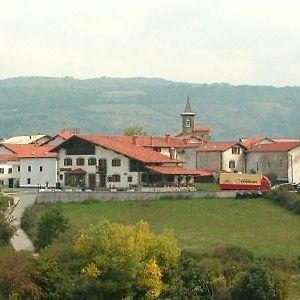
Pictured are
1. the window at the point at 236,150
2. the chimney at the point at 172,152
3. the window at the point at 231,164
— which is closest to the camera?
the chimney at the point at 172,152

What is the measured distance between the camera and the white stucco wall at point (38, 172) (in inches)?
3339

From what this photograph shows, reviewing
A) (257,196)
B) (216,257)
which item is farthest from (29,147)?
(216,257)

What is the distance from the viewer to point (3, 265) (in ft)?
124

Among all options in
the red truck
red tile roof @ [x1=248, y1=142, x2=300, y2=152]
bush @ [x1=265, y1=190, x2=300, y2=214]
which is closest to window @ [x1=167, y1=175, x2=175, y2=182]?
the red truck

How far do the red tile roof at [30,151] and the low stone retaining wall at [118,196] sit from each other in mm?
17885

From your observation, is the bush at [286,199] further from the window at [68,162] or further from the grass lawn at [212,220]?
the window at [68,162]

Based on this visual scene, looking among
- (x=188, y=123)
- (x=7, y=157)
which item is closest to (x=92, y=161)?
(x=7, y=157)

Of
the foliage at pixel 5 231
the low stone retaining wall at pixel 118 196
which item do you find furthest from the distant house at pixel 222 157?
the foliage at pixel 5 231

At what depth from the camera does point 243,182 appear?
73625mm

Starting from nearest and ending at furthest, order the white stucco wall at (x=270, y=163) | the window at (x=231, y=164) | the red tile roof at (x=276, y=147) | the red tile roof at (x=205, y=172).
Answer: the red tile roof at (x=205, y=172) < the white stucco wall at (x=270, y=163) < the red tile roof at (x=276, y=147) < the window at (x=231, y=164)

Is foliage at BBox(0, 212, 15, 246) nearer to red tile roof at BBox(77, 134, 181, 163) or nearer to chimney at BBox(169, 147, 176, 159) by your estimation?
red tile roof at BBox(77, 134, 181, 163)

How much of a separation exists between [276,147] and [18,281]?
55.7 meters

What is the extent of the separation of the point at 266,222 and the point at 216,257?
1492cm

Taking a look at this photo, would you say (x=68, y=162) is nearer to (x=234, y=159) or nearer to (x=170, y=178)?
(x=170, y=178)
